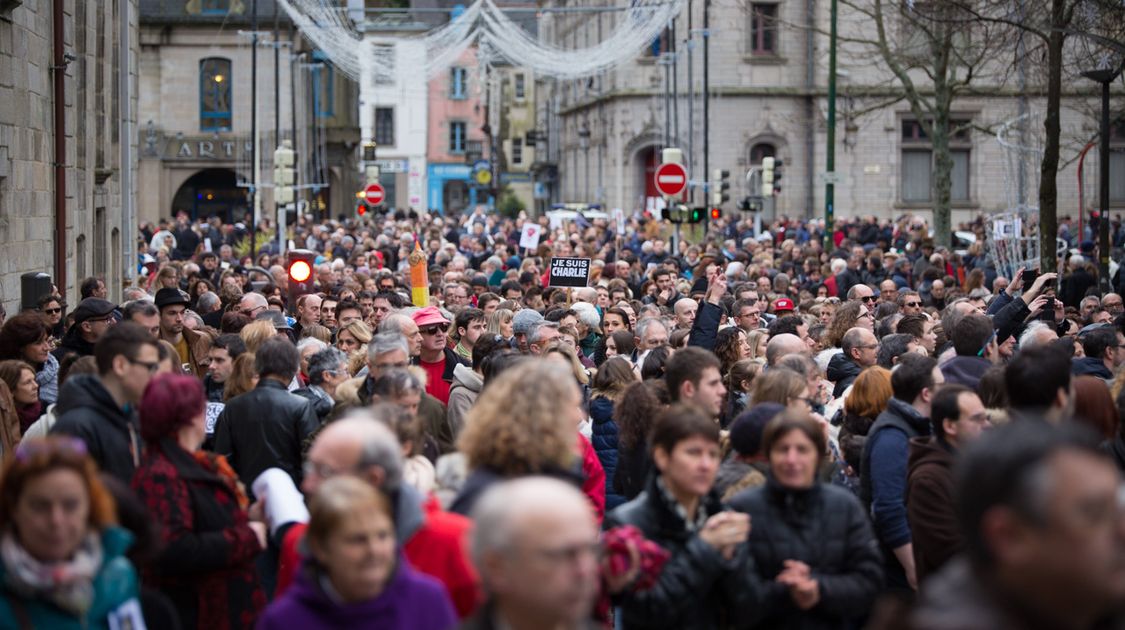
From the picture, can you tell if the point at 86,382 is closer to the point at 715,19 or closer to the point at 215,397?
the point at 215,397

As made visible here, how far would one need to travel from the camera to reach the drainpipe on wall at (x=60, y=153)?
705 inches

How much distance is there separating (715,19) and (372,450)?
49671 millimetres

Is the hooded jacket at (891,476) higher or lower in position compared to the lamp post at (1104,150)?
lower

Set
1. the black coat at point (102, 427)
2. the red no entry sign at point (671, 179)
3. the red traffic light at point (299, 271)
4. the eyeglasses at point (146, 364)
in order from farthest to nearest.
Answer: the red no entry sign at point (671, 179), the red traffic light at point (299, 271), the eyeglasses at point (146, 364), the black coat at point (102, 427)

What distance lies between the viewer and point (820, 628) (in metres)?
5.52

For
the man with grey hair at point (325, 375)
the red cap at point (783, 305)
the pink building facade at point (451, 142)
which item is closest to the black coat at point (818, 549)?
the man with grey hair at point (325, 375)

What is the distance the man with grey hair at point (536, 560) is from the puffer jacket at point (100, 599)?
1269 mm

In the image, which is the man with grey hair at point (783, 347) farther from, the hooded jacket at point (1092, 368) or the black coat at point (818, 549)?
the black coat at point (818, 549)

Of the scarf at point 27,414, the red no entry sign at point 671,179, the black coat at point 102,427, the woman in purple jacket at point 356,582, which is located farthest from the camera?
the red no entry sign at point 671,179

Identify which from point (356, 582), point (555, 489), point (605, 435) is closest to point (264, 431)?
point (605, 435)

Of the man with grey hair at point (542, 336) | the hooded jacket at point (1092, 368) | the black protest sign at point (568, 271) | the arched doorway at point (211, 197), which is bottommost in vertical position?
the hooded jacket at point (1092, 368)

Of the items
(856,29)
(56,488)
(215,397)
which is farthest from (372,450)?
(856,29)

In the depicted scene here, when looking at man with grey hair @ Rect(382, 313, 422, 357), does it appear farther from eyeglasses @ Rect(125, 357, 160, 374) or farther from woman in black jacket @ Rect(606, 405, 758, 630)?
woman in black jacket @ Rect(606, 405, 758, 630)

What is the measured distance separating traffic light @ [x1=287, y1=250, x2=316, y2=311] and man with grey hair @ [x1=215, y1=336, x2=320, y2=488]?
677 cm
